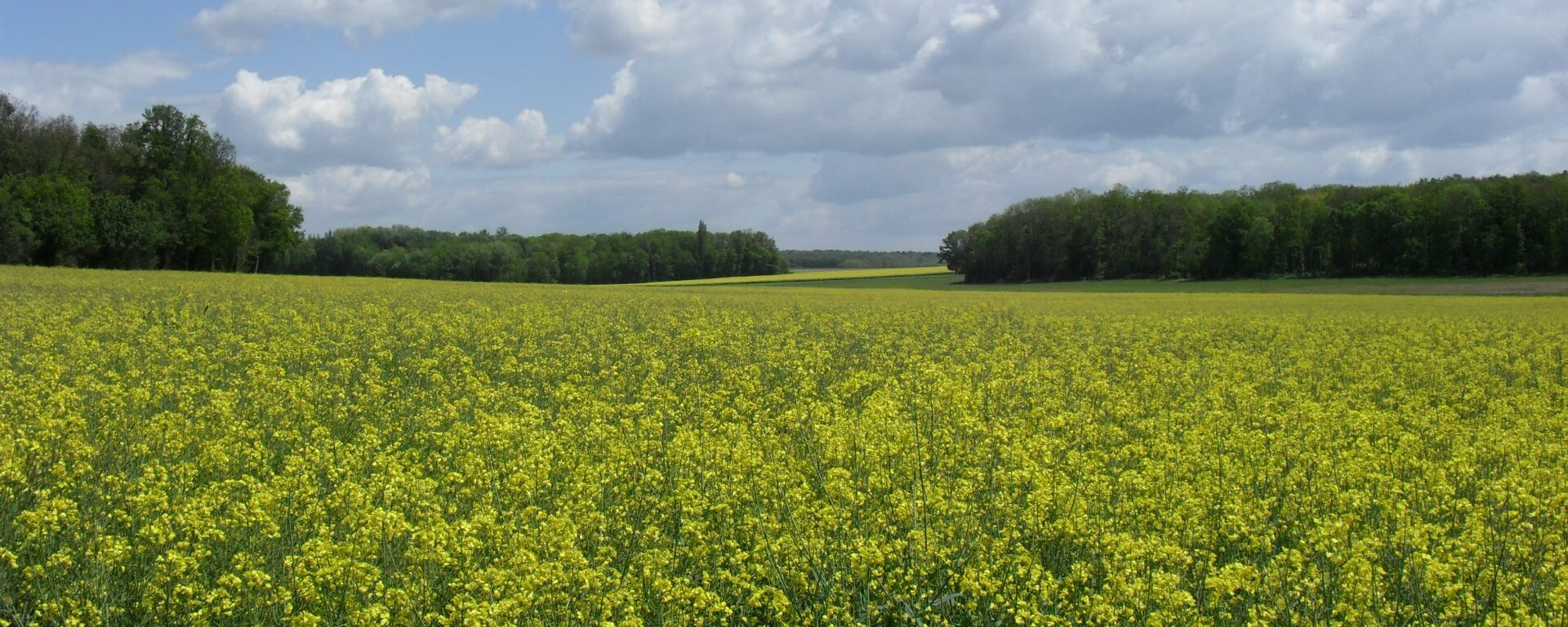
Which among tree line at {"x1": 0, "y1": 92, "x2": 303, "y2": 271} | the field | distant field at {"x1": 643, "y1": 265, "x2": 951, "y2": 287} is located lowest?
the field

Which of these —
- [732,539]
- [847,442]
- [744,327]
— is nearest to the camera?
[732,539]

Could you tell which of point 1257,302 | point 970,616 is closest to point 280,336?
point 970,616

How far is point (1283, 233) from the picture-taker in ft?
305

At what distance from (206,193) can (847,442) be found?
75.7 metres

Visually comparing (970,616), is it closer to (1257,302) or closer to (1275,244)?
(1257,302)

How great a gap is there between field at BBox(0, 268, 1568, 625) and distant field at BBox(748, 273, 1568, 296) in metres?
58.5

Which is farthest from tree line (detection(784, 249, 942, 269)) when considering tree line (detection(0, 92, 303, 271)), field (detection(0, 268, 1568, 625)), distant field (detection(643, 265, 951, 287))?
field (detection(0, 268, 1568, 625))

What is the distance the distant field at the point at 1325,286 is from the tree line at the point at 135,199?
3993 centimetres

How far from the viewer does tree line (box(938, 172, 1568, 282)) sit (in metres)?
81.7

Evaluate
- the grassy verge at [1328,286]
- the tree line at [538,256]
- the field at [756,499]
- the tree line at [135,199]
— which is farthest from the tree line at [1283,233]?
the field at [756,499]

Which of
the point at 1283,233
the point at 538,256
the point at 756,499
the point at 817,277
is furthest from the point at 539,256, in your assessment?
the point at 756,499

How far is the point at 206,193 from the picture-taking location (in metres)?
71.8

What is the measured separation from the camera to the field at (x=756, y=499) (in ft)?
18.0

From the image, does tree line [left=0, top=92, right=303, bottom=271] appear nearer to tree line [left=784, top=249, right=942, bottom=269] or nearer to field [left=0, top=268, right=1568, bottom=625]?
field [left=0, top=268, right=1568, bottom=625]
